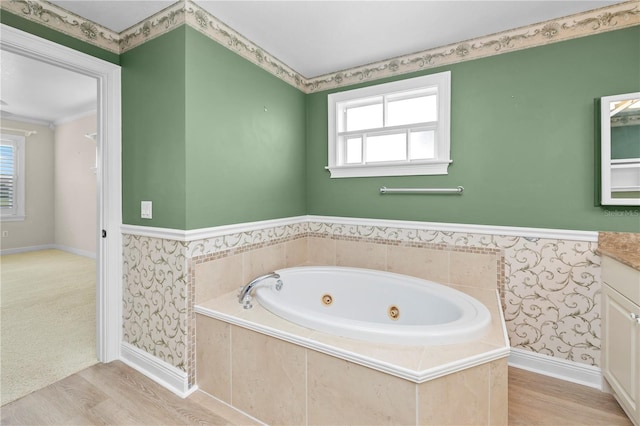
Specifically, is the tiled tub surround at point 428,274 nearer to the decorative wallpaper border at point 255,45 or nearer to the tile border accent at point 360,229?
the tile border accent at point 360,229

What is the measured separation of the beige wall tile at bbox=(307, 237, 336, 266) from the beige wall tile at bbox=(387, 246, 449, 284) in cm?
53

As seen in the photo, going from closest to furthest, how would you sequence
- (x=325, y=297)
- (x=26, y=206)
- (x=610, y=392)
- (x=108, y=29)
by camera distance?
(x=610, y=392)
(x=108, y=29)
(x=325, y=297)
(x=26, y=206)

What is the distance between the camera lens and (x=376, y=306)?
210cm

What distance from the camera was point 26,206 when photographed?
16.4 ft

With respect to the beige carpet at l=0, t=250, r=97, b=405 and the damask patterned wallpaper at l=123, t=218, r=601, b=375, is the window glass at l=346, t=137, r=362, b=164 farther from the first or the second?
the beige carpet at l=0, t=250, r=97, b=405

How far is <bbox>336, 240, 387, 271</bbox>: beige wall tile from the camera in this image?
94.3 inches

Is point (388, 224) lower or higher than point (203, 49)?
lower

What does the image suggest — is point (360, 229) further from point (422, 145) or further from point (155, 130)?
point (155, 130)

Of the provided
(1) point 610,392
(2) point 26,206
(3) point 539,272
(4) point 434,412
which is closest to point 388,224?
(3) point 539,272

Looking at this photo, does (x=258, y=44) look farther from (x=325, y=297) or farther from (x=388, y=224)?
(x=325, y=297)

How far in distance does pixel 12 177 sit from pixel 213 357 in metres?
5.81

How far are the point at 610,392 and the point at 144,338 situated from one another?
9.46 ft

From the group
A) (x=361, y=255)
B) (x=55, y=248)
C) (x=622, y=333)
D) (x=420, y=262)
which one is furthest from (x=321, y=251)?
(x=55, y=248)

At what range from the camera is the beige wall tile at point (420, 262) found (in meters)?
2.16
